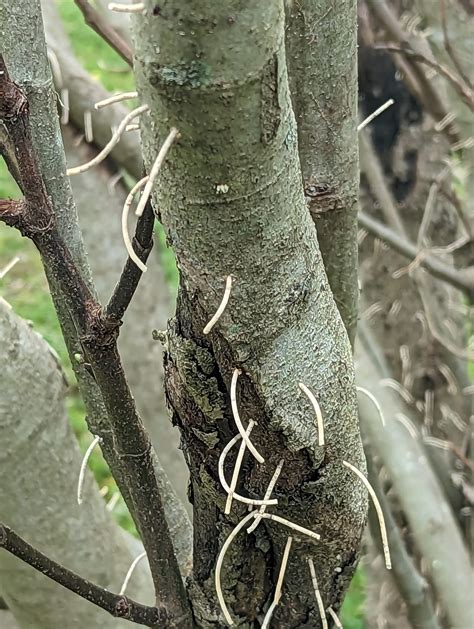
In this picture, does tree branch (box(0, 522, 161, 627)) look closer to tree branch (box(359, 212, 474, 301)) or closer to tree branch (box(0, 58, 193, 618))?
tree branch (box(0, 58, 193, 618))

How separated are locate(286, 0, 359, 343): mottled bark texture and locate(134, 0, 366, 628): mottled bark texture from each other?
0.14m

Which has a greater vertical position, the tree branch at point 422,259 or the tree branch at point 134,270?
the tree branch at point 422,259

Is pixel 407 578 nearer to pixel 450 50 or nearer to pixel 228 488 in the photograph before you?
pixel 228 488

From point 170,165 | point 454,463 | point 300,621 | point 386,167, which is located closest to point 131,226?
point 386,167

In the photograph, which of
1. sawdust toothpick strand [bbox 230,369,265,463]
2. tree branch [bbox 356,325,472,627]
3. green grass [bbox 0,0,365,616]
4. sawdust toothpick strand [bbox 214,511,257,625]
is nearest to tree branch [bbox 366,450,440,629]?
tree branch [bbox 356,325,472,627]

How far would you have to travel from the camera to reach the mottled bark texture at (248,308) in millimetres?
347

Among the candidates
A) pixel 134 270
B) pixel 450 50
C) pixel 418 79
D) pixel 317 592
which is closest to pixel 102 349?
pixel 134 270

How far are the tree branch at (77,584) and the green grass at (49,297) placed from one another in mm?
1347

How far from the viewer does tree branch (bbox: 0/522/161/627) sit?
49 cm

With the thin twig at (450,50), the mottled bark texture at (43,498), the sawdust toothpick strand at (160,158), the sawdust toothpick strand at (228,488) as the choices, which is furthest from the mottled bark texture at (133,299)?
the sawdust toothpick strand at (160,158)

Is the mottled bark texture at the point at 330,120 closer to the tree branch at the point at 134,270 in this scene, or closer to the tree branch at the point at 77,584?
the tree branch at the point at 134,270

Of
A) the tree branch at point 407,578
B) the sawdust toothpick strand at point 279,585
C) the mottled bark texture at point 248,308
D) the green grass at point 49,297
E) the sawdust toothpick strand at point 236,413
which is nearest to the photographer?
the mottled bark texture at point 248,308

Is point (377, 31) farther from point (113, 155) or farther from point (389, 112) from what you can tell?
point (113, 155)

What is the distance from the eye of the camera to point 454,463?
1549 millimetres
